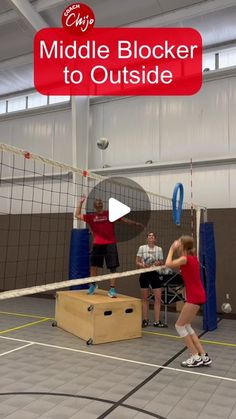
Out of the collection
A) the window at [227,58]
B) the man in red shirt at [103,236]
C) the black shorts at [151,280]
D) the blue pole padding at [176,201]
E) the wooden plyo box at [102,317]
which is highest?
the window at [227,58]

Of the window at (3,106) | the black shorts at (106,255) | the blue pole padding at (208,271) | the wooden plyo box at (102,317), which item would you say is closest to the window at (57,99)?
the window at (3,106)

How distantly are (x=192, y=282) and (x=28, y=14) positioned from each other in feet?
20.1

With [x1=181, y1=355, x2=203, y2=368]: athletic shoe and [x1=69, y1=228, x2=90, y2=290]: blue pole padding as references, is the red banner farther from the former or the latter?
[x1=181, y1=355, x2=203, y2=368]: athletic shoe

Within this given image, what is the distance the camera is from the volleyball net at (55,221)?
8.34 metres

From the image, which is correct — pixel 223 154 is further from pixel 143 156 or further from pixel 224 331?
pixel 224 331

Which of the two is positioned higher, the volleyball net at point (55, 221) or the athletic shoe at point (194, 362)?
the volleyball net at point (55, 221)

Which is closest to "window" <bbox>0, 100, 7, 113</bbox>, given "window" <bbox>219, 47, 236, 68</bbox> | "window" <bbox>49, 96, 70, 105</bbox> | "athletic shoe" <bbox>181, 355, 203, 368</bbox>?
"window" <bbox>49, 96, 70, 105</bbox>

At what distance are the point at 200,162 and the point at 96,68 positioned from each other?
355 cm

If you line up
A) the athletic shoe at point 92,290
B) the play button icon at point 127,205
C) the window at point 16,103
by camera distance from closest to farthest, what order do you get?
the athletic shoe at point 92,290 → the play button icon at point 127,205 → the window at point 16,103

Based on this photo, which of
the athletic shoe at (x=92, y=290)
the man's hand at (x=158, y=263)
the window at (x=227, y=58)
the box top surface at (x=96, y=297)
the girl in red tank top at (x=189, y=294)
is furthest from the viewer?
the window at (x=227, y=58)

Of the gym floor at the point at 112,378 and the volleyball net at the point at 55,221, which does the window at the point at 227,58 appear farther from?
the gym floor at the point at 112,378

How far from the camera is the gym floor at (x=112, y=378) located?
3.12 metres

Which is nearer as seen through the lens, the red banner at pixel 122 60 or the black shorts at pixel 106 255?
the black shorts at pixel 106 255

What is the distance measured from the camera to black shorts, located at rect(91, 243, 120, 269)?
17.9ft
